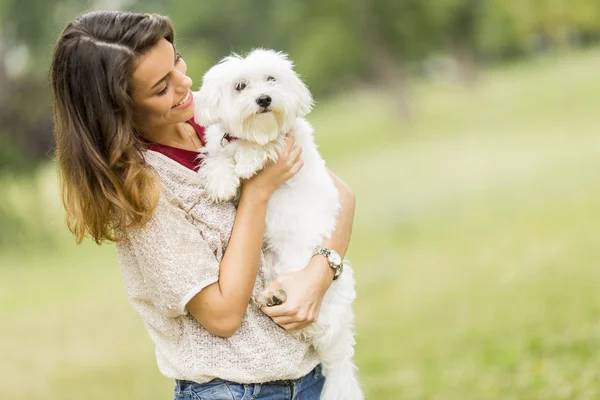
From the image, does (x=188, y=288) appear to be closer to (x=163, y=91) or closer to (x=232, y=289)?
(x=232, y=289)

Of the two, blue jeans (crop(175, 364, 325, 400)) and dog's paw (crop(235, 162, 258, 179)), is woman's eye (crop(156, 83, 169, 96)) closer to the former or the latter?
dog's paw (crop(235, 162, 258, 179))

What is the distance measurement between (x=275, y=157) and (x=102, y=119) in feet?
1.88

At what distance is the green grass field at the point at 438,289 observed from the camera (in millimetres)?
5418

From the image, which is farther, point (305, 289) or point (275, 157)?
point (275, 157)

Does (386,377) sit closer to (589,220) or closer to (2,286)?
(589,220)

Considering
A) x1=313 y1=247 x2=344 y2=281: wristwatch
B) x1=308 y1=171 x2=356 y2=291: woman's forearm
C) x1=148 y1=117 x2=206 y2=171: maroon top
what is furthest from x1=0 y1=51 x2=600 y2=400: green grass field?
x1=148 y1=117 x2=206 y2=171: maroon top

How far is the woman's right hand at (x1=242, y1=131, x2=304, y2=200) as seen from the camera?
204cm

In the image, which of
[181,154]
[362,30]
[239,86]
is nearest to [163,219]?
[181,154]

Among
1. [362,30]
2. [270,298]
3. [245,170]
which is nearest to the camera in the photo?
[270,298]

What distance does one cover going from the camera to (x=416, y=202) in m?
12.7

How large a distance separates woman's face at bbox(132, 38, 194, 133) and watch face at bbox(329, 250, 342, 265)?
54 centimetres

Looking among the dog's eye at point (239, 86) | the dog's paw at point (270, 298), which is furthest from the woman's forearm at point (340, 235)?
the dog's eye at point (239, 86)

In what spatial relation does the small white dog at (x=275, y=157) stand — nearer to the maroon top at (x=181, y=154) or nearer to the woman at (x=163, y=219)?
the maroon top at (x=181, y=154)

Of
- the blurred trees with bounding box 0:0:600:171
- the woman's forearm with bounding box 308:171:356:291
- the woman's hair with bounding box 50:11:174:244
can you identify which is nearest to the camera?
the woman's hair with bounding box 50:11:174:244
